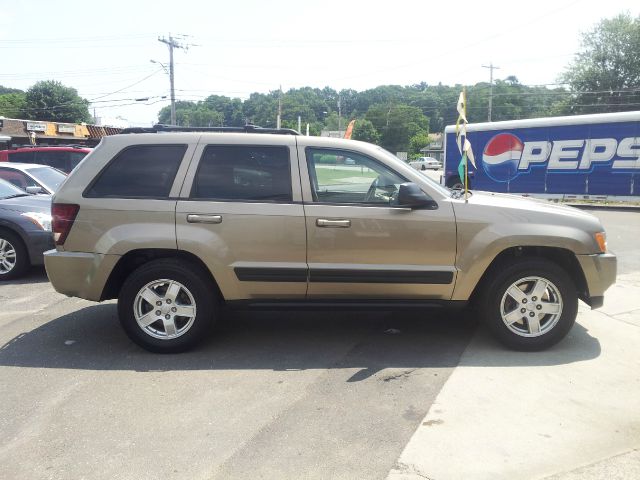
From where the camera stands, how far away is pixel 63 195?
176 inches

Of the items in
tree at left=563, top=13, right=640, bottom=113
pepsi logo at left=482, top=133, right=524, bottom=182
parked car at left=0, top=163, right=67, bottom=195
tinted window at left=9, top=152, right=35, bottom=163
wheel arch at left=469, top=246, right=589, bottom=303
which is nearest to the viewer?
wheel arch at left=469, top=246, right=589, bottom=303

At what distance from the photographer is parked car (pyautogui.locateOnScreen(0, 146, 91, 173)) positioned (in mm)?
13805

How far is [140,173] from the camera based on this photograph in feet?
14.9

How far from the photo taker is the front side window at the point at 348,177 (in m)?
4.53

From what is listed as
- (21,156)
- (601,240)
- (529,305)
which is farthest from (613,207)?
(21,156)

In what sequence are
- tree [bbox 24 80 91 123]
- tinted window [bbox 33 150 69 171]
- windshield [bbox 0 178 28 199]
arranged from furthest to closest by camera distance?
tree [bbox 24 80 91 123] → tinted window [bbox 33 150 69 171] → windshield [bbox 0 178 28 199]

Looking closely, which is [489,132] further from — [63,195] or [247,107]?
[247,107]

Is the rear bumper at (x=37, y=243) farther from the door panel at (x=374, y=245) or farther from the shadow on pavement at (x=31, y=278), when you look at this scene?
the door panel at (x=374, y=245)

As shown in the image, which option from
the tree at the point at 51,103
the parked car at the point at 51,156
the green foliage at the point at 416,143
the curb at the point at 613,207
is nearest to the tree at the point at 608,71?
the green foliage at the point at 416,143

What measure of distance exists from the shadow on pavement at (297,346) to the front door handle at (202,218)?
1178 millimetres

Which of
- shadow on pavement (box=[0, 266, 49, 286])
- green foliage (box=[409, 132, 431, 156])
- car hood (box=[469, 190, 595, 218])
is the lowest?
shadow on pavement (box=[0, 266, 49, 286])

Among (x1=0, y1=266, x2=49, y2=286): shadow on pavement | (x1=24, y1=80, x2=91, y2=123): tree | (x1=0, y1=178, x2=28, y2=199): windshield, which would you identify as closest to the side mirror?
(x1=0, y1=266, x2=49, y2=286): shadow on pavement

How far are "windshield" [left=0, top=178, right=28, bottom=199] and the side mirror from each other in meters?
6.46

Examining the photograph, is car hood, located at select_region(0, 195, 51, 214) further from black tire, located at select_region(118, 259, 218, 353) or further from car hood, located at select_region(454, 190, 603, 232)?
car hood, located at select_region(454, 190, 603, 232)
